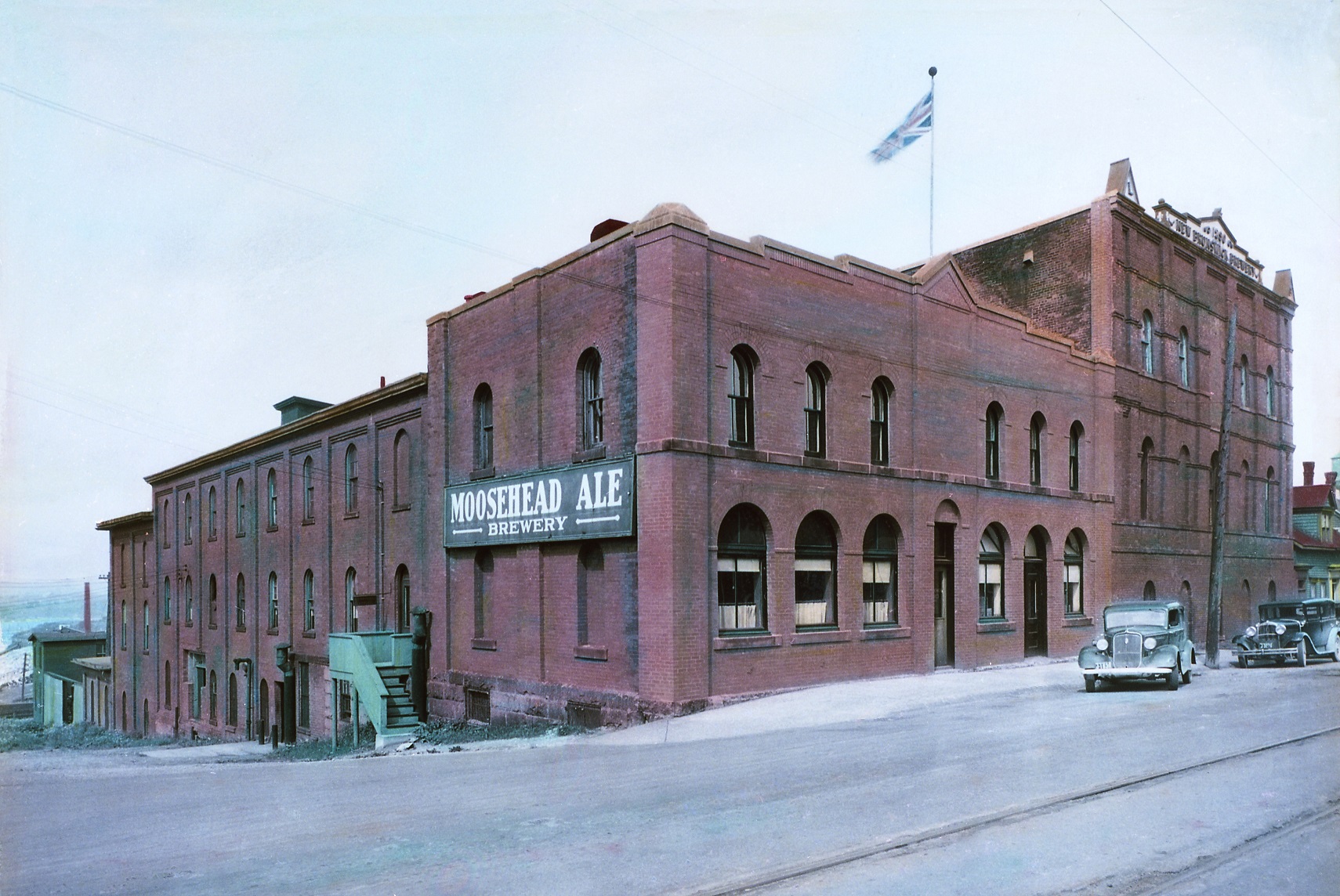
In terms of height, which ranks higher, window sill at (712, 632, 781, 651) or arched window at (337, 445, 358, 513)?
arched window at (337, 445, 358, 513)

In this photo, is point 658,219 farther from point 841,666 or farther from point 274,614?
point 274,614

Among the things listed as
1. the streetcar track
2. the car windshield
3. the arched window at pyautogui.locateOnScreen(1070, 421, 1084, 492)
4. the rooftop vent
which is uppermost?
the rooftop vent

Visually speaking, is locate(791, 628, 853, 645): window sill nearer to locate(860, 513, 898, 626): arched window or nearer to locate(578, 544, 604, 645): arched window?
locate(860, 513, 898, 626): arched window

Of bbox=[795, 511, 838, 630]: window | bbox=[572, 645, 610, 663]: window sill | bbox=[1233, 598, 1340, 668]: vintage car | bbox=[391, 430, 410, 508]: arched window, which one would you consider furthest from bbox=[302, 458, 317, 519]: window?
bbox=[1233, 598, 1340, 668]: vintage car

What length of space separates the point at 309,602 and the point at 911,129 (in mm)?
22721

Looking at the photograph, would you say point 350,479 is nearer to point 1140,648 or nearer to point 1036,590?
point 1036,590

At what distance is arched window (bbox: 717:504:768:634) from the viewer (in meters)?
19.2

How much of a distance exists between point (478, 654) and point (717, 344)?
937 cm

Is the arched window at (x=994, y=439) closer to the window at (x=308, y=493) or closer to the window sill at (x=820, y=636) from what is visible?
the window sill at (x=820, y=636)

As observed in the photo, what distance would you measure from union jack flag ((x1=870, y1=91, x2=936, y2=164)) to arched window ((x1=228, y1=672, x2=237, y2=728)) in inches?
1137

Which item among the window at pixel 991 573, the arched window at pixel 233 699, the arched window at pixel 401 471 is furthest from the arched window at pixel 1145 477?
the arched window at pixel 233 699

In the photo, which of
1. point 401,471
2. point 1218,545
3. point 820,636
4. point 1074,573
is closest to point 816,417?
point 820,636

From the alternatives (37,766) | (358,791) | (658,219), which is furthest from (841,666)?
(37,766)

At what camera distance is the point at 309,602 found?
33.1m
